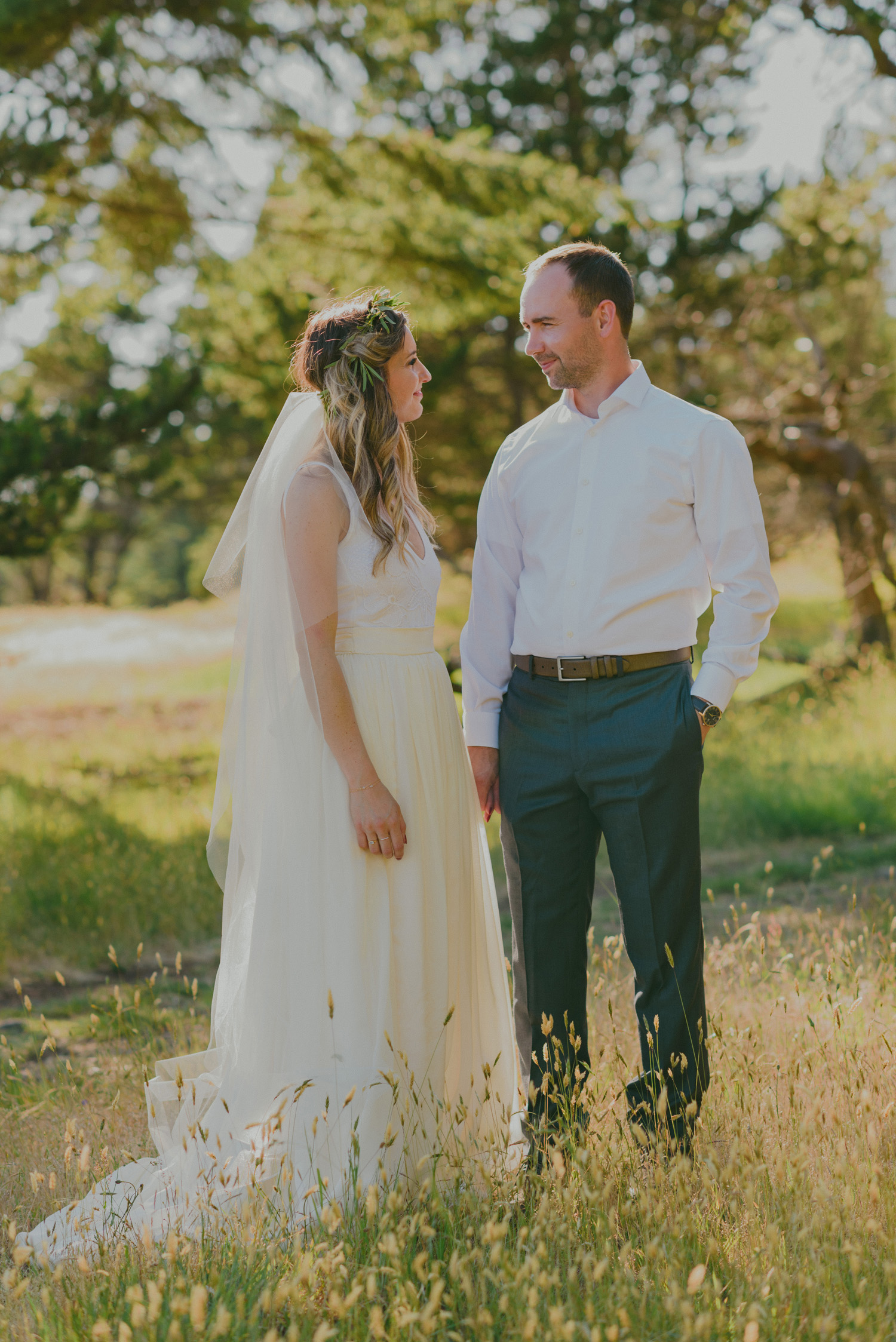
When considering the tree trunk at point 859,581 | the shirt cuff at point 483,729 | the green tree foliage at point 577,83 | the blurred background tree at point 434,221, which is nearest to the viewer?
the shirt cuff at point 483,729

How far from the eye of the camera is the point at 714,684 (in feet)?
9.62

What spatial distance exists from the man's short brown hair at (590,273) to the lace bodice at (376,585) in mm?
772

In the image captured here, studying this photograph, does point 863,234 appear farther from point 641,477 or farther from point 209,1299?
point 209,1299

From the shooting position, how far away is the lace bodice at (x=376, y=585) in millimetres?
2867

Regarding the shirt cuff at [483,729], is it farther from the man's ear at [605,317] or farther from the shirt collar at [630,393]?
the man's ear at [605,317]

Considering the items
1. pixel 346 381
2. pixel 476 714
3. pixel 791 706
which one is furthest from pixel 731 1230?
pixel 791 706

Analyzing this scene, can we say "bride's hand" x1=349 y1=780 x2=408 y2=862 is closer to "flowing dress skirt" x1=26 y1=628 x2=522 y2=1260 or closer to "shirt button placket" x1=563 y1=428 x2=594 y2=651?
"flowing dress skirt" x1=26 y1=628 x2=522 y2=1260

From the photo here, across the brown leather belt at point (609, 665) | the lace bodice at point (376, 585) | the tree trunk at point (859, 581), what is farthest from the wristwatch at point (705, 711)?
the tree trunk at point (859, 581)

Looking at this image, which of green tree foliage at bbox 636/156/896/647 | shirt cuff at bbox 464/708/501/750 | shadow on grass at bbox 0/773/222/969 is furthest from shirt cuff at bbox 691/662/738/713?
A: green tree foliage at bbox 636/156/896/647

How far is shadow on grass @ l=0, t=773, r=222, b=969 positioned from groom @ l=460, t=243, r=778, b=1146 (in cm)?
304

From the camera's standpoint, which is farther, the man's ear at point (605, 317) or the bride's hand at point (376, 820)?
the man's ear at point (605, 317)

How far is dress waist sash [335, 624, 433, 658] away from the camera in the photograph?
293 cm

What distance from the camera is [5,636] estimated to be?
64.5 feet

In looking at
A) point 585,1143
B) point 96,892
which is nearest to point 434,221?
point 96,892
